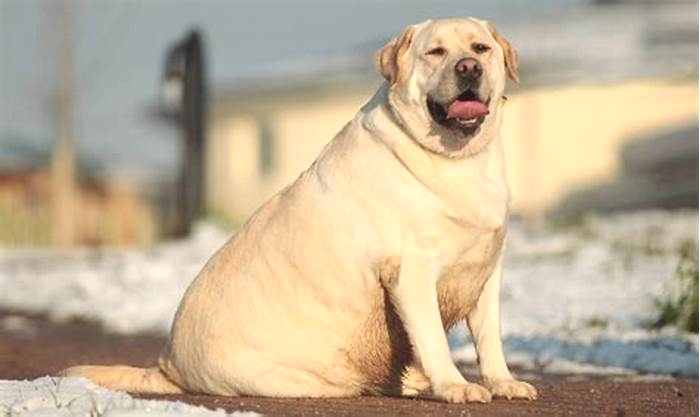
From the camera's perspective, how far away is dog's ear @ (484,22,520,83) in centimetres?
782

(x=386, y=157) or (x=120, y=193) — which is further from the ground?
(x=386, y=157)

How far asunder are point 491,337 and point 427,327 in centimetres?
54

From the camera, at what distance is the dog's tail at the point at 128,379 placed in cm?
816

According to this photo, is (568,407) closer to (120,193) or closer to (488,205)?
(488,205)

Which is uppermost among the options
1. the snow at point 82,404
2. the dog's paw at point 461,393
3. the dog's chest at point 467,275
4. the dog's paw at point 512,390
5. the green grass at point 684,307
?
the dog's chest at point 467,275

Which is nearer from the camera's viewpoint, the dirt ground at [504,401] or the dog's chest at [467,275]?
the dirt ground at [504,401]

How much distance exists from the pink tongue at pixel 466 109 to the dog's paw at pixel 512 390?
118cm


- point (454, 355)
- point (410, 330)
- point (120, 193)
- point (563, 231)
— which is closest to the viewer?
point (410, 330)

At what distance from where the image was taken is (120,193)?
113ft

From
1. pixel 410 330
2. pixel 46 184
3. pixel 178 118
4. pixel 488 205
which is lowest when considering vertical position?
pixel 46 184

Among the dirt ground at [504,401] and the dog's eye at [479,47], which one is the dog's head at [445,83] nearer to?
the dog's eye at [479,47]

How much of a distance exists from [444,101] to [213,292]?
4.46 ft

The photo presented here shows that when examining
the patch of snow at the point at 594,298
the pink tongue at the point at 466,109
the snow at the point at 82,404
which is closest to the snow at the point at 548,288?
the patch of snow at the point at 594,298

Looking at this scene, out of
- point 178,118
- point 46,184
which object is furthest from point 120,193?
point 178,118
